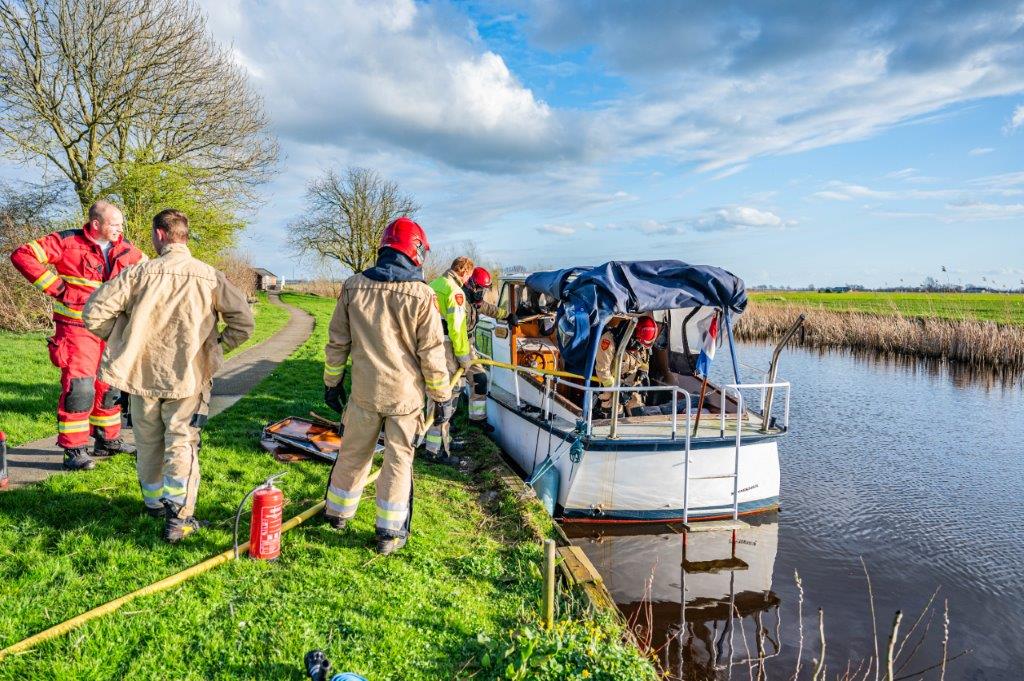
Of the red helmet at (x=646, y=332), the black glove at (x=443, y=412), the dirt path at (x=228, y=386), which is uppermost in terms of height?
the red helmet at (x=646, y=332)

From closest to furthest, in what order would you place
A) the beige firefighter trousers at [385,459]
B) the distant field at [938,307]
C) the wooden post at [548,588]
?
1. the wooden post at [548,588]
2. the beige firefighter trousers at [385,459]
3. the distant field at [938,307]

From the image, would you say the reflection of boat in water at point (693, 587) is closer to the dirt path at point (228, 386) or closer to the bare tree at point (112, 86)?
the dirt path at point (228, 386)

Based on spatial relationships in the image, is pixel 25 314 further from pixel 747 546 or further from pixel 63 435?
pixel 747 546

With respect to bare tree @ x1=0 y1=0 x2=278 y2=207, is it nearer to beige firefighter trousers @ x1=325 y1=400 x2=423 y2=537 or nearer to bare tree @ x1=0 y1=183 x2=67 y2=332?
bare tree @ x1=0 y1=183 x2=67 y2=332

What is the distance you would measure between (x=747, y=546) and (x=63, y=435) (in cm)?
717

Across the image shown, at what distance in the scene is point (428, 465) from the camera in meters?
7.46

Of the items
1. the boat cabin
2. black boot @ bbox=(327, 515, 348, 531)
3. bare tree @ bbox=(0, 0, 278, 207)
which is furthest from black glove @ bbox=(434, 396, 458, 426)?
bare tree @ bbox=(0, 0, 278, 207)

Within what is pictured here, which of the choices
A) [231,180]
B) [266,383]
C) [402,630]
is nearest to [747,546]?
[402,630]

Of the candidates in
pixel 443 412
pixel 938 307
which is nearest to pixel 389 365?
pixel 443 412

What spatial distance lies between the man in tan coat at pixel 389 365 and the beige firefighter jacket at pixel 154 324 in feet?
3.01

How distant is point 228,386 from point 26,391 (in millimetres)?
2731

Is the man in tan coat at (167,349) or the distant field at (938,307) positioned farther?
the distant field at (938,307)

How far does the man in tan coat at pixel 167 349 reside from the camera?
408 cm

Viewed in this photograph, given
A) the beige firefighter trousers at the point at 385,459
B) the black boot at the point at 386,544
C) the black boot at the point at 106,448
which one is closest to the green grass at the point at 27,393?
the black boot at the point at 106,448
